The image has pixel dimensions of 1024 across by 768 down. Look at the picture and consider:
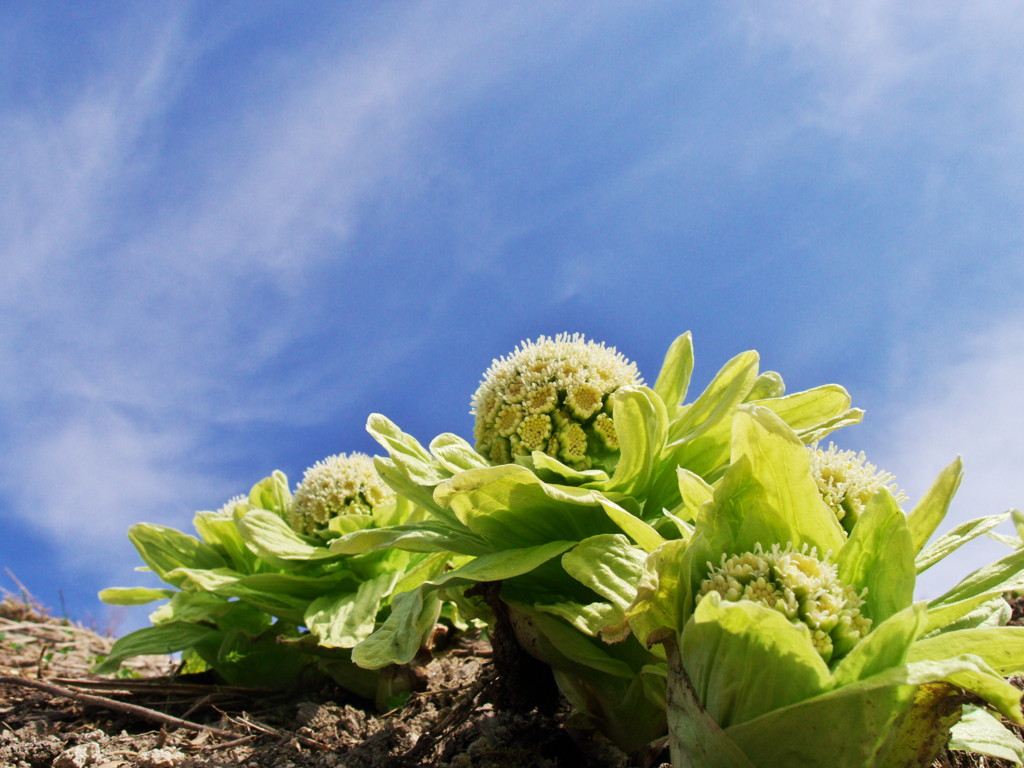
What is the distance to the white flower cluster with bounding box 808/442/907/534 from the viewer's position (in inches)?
140

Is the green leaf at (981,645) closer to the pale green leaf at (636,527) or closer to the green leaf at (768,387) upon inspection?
the pale green leaf at (636,527)

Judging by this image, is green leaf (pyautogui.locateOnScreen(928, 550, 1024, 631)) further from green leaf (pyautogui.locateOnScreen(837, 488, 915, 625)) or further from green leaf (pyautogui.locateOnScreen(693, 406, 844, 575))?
green leaf (pyautogui.locateOnScreen(693, 406, 844, 575))

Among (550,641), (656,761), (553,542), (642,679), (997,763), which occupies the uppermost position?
(553,542)

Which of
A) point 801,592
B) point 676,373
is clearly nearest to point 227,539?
point 676,373

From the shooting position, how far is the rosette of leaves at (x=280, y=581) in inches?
193

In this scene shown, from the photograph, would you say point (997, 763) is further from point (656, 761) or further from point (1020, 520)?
point (656, 761)

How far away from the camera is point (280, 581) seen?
16.9 ft

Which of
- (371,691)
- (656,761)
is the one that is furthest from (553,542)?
(371,691)

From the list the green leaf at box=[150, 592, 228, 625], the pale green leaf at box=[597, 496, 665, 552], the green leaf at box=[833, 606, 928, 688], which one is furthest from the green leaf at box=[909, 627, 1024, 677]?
the green leaf at box=[150, 592, 228, 625]

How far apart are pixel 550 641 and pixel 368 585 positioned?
177 centimetres

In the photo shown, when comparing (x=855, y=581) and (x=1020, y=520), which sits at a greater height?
(x=1020, y=520)

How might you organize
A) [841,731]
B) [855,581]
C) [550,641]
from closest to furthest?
[841,731] → [855,581] → [550,641]

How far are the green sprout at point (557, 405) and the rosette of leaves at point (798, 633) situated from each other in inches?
50.3

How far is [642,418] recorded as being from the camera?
3328mm
